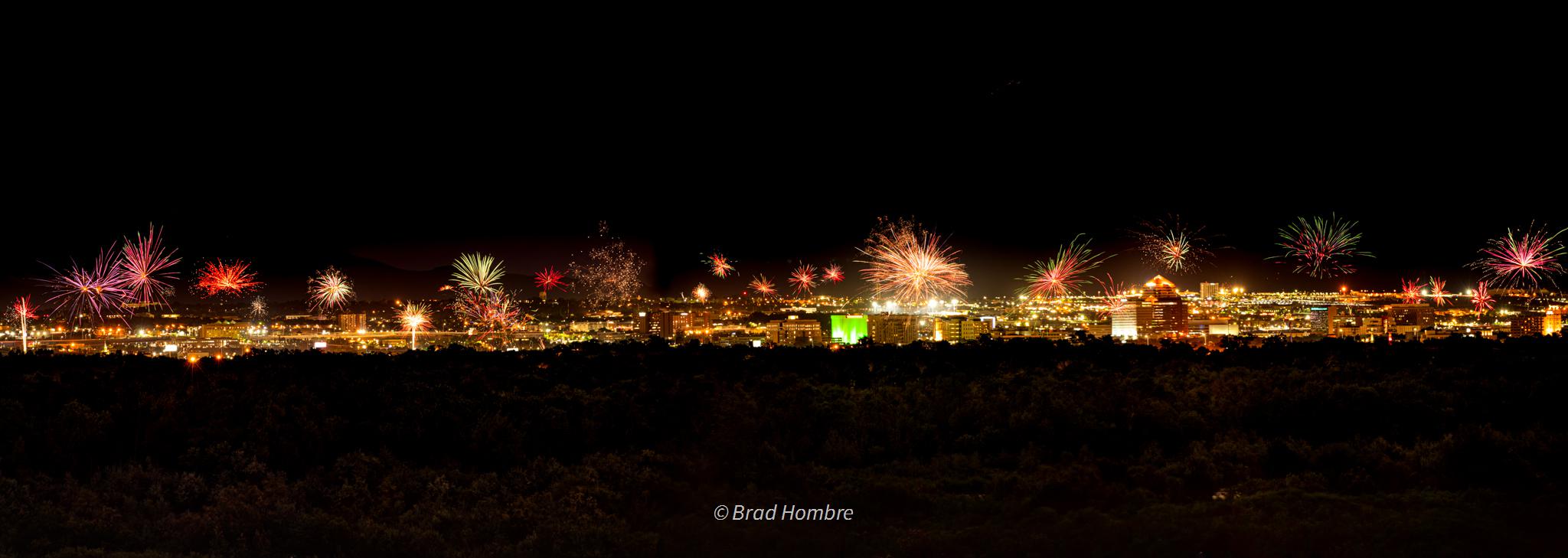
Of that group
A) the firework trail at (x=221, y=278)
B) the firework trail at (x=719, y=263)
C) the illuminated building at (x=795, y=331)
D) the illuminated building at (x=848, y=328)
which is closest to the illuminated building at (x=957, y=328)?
the illuminated building at (x=848, y=328)

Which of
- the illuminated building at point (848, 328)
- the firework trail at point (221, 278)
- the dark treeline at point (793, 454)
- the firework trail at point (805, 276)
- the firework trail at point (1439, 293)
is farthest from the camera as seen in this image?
the firework trail at point (805, 276)

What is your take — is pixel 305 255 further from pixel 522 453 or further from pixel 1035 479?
pixel 1035 479

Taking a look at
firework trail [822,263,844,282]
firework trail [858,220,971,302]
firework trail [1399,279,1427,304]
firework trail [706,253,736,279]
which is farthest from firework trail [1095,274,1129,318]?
firework trail [706,253,736,279]

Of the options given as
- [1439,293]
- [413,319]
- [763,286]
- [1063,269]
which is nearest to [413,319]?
[413,319]

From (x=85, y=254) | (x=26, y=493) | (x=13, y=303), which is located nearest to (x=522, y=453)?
(x=26, y=493)

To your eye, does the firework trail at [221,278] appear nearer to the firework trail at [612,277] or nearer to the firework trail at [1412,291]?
the firework trail at [612,277]

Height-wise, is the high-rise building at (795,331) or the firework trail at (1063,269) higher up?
the firework trail at (1063,269)
